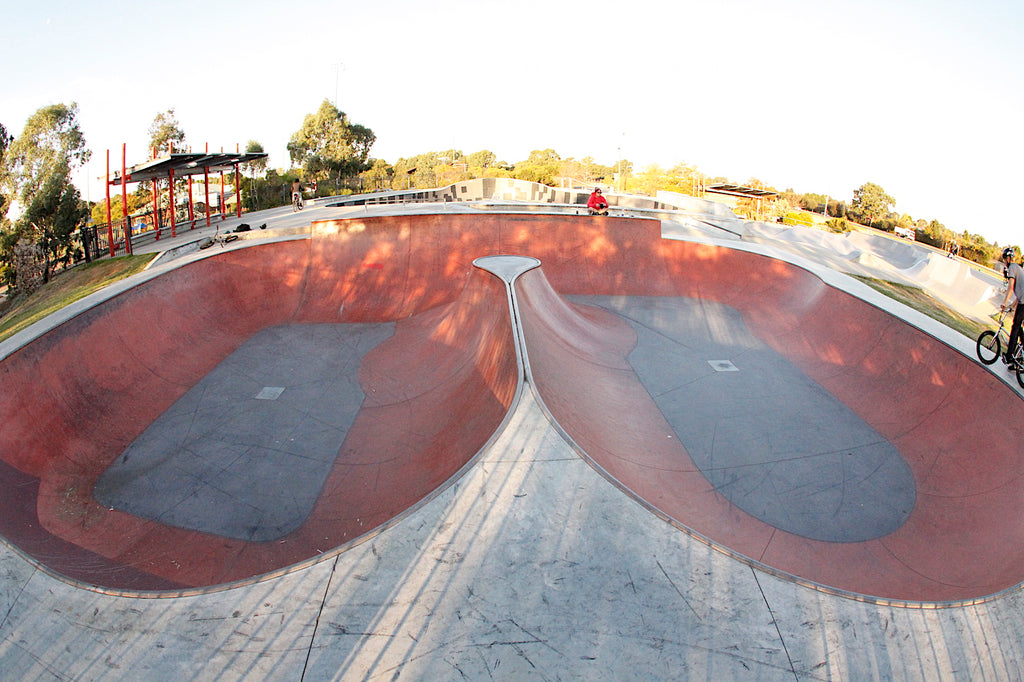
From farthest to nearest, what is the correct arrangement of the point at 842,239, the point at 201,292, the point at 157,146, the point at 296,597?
the point at 157,146 → the point at 842,239 → the point at 201,292 → the point at 296,597

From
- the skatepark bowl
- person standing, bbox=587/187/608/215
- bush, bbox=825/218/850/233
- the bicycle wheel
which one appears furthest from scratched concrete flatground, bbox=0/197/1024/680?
bush, bbox=825/218/850/233

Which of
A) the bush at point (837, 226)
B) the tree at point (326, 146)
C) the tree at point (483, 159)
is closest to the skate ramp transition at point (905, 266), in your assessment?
the bush at point (837, 226)

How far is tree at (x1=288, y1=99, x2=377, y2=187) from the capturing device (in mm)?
41938

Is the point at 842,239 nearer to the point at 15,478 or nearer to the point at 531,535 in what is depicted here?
the point at 531,535

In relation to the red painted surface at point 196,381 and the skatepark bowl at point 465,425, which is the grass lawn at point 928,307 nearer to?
the skatepark bowl at point 465,425

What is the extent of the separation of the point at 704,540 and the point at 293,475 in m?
5.02

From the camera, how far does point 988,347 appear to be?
686 centimetres

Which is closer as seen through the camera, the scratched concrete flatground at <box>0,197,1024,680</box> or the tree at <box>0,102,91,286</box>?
the scratched concrete flatground at <box>0,197,1024,680</box>

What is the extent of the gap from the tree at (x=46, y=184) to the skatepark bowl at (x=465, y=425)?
14.0m

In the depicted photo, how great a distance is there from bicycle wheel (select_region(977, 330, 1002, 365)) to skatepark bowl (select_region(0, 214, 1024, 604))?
0.73 ft

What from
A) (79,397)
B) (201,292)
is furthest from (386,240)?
(79,397)

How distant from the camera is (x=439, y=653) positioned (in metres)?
3.11

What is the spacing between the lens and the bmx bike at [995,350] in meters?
6.38

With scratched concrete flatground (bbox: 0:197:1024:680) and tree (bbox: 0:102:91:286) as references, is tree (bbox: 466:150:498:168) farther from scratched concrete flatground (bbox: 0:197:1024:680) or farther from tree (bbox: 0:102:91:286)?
scratched concrete flatground (bbox: 0:197:1024:680)
